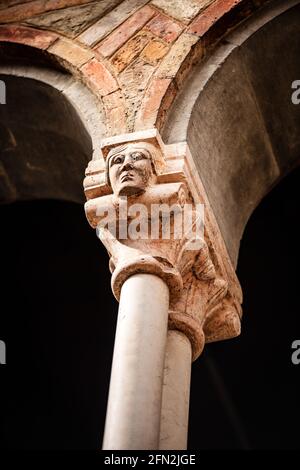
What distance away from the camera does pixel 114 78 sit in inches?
205

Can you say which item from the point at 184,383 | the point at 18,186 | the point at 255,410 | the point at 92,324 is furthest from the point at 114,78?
the point at 255,410

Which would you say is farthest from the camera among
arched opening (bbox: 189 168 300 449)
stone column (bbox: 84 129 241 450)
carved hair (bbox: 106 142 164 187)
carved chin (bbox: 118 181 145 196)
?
arched opening (bbox: 189 168 300 449)

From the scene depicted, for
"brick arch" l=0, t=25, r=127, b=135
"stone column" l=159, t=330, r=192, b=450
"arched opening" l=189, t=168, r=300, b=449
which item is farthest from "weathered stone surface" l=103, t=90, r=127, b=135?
"arched opening" l=189, t=168, r=300, b=449

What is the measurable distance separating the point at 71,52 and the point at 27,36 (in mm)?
373

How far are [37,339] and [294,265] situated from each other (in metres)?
2.01

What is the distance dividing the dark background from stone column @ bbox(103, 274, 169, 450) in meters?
2.79

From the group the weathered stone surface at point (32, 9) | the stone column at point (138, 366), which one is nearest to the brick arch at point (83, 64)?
the weathered stone surface at point (32, 9)

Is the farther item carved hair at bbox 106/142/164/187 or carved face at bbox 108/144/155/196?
carved hair at bbox 106/142/164/187

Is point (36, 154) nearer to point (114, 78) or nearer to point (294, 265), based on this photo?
point (114, 78)

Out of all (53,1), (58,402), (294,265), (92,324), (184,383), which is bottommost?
(184,383)

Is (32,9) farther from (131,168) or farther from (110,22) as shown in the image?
(131,168)

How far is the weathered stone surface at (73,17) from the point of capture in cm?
564

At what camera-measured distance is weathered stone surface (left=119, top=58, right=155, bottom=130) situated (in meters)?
4.99

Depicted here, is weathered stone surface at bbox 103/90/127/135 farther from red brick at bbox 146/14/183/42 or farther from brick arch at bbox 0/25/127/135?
red brick at bbox 146/14/183/42
